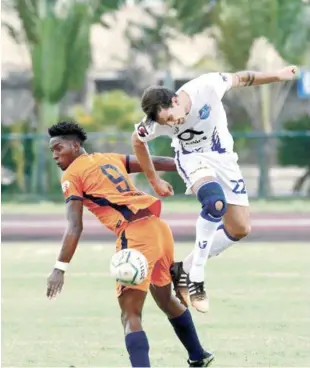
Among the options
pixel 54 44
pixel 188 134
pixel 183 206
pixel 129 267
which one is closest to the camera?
pixel 129 267

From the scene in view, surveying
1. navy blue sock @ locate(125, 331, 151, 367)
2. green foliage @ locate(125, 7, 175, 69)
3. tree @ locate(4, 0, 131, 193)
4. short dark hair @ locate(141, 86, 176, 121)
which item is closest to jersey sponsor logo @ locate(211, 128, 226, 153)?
short dark hair @ locate(141, 86, 176, 121)

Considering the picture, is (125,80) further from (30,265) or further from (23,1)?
(30,265)

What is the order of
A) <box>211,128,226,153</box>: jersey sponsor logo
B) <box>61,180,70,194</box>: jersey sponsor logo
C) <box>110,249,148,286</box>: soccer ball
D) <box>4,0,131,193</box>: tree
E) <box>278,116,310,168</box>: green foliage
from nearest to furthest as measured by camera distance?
<box>110,249,148,286</box>: soccer ball < <box>61,180,70,194</box>: jersey sponsor logo < <box>211,128,226,153</box>: jersey sponsor logo < <box>278,116,310,168</box>: green foliage < <box>4,0,131,193</box>: tree

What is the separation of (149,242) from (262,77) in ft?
5.13

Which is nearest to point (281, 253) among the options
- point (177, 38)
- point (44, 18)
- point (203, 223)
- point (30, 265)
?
point (30, 265)

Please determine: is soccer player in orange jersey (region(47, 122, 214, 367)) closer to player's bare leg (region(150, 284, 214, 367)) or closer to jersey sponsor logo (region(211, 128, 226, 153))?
player's bare leg (region(150, 284, 214, 367))

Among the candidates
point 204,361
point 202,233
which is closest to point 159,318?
point 202,233

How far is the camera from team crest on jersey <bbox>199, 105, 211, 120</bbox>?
9.21 meters

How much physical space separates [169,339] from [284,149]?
70.6 ft

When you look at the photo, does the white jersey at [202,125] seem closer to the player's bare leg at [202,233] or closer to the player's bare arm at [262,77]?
the player's bare arm at [262,77]

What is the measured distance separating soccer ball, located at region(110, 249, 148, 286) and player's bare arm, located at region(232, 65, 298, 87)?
1677 millimetres

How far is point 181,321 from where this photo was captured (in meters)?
9.15

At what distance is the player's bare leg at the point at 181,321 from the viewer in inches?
356

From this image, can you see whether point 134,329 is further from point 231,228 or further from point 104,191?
point 231,228
